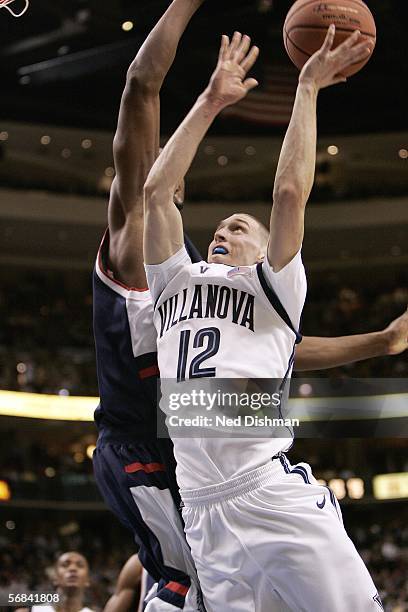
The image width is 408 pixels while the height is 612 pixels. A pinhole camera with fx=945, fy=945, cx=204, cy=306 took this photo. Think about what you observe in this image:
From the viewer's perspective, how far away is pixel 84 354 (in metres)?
20.5

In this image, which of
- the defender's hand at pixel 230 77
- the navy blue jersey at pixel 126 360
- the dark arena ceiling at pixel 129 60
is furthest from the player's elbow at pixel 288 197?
the dark arena ceiling at pixel 129 60

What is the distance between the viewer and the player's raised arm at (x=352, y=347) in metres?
3.87

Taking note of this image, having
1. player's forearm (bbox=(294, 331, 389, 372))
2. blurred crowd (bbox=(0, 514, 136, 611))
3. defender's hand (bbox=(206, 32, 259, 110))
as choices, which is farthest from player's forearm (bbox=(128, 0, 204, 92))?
blurred crowd (bbox=(0, 514, 136, 611))

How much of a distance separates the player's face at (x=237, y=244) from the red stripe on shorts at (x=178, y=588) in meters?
1.16

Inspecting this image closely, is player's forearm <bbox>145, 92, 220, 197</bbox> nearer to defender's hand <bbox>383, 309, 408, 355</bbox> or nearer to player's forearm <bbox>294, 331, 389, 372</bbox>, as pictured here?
player's forearm <bbox>294, 331, 389, 372</bbox>

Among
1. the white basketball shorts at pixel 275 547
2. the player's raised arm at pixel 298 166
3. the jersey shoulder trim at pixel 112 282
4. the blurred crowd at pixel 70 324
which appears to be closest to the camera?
the white basketball shorts at pixel 275 547

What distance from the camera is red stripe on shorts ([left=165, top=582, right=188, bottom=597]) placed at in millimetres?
3326

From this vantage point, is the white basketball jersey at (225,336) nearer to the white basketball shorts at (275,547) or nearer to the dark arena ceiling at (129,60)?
the white basketball shorts at (275,547)

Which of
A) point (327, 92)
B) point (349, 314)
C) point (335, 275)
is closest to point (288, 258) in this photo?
point (327, 92)

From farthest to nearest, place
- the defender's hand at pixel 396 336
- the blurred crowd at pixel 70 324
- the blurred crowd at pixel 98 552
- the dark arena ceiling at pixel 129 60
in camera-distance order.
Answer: the blurred crowd at pixel 70 324 → the blurred crowd at pixel 98 552 → the dark arena ceiling at pixel 129 60 → the defender's hand at pixel 396 336

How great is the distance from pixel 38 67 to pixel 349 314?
346 inches

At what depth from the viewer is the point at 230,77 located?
3410mm

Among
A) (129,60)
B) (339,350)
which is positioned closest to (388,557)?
(129,60)

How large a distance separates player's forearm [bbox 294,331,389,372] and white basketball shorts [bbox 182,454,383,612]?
92 centimetres
